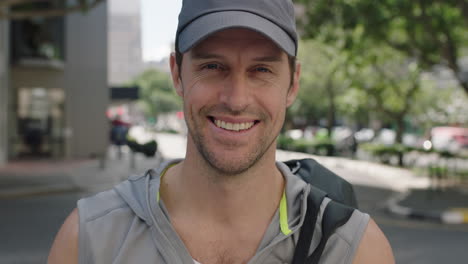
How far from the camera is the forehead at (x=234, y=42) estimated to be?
1.62 m

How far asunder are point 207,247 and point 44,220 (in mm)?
9021

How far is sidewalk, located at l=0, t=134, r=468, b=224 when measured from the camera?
1130 centimetres

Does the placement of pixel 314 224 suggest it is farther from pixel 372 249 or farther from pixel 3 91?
pixel 3 91

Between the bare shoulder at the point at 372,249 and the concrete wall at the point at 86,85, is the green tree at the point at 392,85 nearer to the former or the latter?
the concrete wall at the point at 86,85

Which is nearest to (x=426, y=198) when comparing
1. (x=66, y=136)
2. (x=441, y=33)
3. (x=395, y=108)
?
(x=441, y=33)

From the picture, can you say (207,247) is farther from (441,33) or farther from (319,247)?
(441,33)

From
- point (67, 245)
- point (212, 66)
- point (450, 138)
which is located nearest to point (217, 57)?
point (212, 66)

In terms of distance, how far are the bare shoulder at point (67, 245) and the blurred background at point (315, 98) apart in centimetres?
81

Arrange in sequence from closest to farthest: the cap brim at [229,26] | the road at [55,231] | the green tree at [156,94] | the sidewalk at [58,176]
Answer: the cap brim at [229,26]
the road at [55,231]
the sidewalk at [58,176]
the green tree at [156,94]

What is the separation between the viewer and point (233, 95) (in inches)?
64.5

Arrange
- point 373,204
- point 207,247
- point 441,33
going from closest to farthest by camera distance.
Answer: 1. point 207,247
2. point 373,204
3. point 441,33

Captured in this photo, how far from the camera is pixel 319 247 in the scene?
1627 mm

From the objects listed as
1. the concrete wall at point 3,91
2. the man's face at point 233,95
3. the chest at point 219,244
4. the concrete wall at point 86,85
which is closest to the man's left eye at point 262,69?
the man's face at point 233,95

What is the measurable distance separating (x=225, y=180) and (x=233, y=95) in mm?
303
